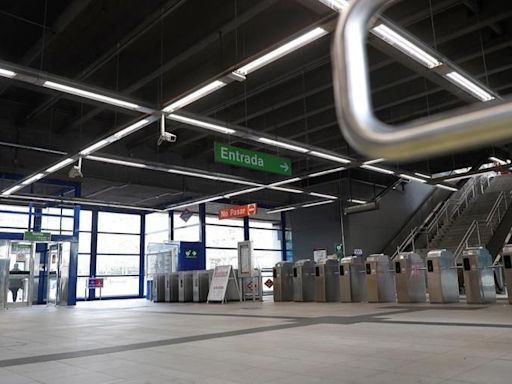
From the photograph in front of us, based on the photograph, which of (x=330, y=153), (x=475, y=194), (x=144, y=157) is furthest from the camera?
(x=475, y=194)

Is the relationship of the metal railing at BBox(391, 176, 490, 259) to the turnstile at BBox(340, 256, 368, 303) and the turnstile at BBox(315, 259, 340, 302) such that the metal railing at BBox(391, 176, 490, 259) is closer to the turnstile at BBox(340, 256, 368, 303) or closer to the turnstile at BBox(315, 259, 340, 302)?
the turnstile at BBox(315, 259, 340, 302)

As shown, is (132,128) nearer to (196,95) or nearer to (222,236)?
(196,95)

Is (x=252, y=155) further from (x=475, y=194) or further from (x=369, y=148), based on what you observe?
(x=475, y=194)

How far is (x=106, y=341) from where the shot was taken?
19.2 feet

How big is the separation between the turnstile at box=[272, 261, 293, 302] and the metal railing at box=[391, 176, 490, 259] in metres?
6.13

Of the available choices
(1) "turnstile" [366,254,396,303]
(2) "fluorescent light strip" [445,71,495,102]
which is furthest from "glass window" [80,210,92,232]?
(2) "fluorescent light strip" [445,71,495,102]

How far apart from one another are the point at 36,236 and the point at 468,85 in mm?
14441

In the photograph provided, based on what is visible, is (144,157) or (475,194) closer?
(144,157)

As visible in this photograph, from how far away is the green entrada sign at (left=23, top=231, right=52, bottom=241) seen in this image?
15.9 meters

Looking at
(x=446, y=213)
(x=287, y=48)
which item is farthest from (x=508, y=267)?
(x=446, y=213)

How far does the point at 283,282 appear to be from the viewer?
14922 millimetres

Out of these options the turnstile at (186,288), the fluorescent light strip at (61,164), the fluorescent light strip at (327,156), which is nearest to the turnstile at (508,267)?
the fluorescent light strip at (327,156)

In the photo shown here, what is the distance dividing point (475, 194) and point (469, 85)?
12646 mm

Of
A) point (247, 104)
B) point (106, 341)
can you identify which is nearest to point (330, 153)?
point (247, 104)
